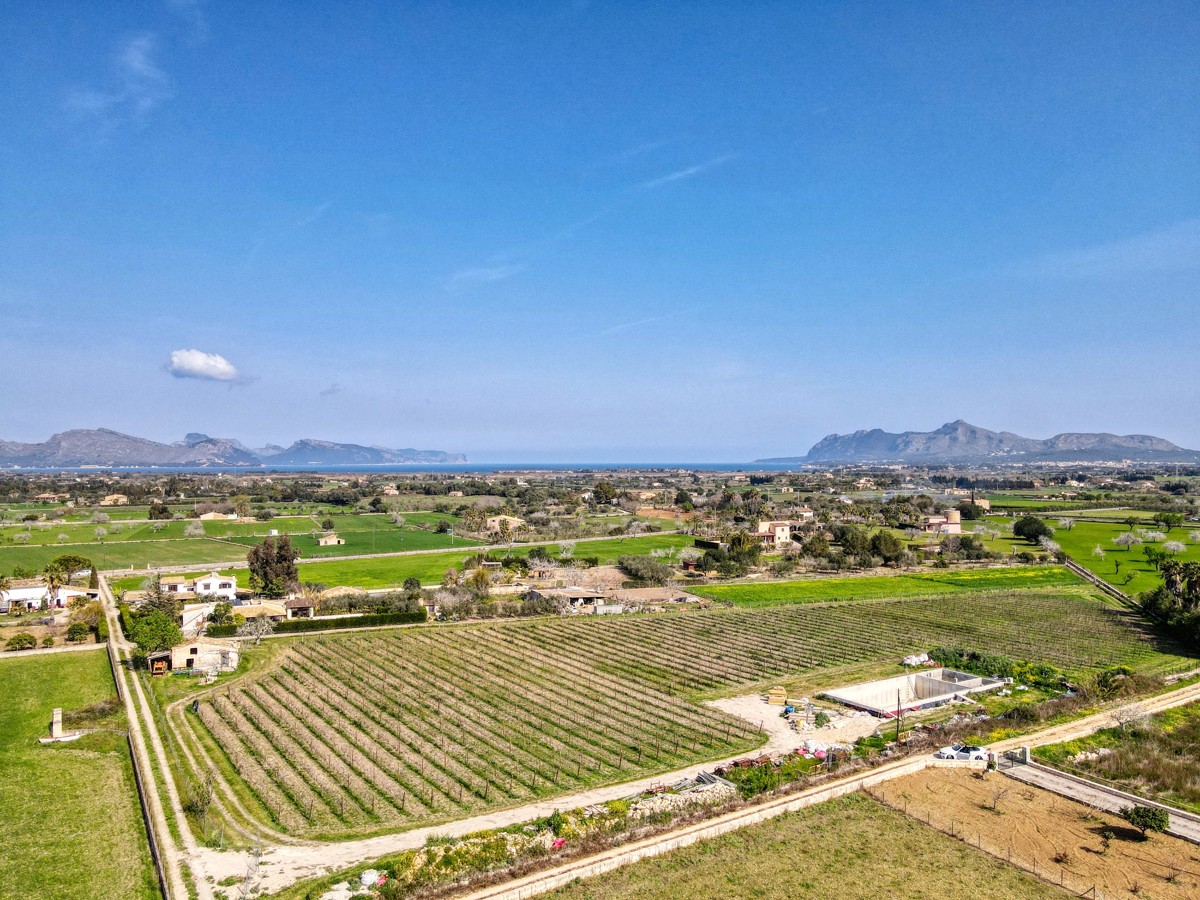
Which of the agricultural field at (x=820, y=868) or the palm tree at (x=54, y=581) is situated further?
the palm tree at (x=54, y=581)

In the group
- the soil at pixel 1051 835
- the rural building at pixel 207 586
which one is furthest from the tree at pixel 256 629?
the soil at pixel 1051 835

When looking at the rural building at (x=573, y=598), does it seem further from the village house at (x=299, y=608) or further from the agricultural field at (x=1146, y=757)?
the agricultural field at (x=1146, y=757)

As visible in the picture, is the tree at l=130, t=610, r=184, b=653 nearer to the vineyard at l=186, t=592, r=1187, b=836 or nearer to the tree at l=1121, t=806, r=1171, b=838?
the vineyard at l=186, t=592, r=1187, b=836

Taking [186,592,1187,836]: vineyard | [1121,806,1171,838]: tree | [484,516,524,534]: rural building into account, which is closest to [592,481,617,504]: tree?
[484,516,524,534]: rural building

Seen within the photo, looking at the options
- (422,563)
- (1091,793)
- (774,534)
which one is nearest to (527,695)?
(1091,793)

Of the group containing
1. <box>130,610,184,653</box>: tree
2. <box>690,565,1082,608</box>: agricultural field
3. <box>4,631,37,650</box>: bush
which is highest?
<box>130,610,184,653</box>: tree
